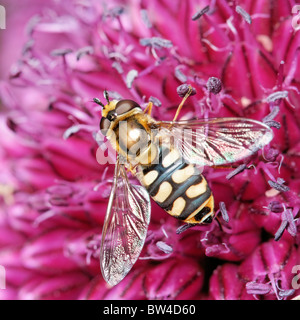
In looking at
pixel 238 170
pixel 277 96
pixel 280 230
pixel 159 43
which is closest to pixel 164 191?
pixel 238 170

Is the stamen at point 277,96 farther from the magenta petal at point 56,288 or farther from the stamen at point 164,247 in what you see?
the magenta petal at point 56,288

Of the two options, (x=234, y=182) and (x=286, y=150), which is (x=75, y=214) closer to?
(x=234, y=182)

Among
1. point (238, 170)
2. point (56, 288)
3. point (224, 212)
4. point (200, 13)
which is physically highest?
point (200, 13)

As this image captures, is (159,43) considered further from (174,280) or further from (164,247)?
(174,280)

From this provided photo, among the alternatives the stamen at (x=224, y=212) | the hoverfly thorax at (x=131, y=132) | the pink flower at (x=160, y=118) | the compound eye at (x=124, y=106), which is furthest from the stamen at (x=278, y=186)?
the compound eye at (x=124, y=106)

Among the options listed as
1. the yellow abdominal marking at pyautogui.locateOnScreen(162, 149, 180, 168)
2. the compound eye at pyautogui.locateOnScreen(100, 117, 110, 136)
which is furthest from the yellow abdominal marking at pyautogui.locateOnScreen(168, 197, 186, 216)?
the compound eye at pyautogui.locateOnScreen(100, 117, 110, 136)

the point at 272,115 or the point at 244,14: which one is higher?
the point at 244,14
